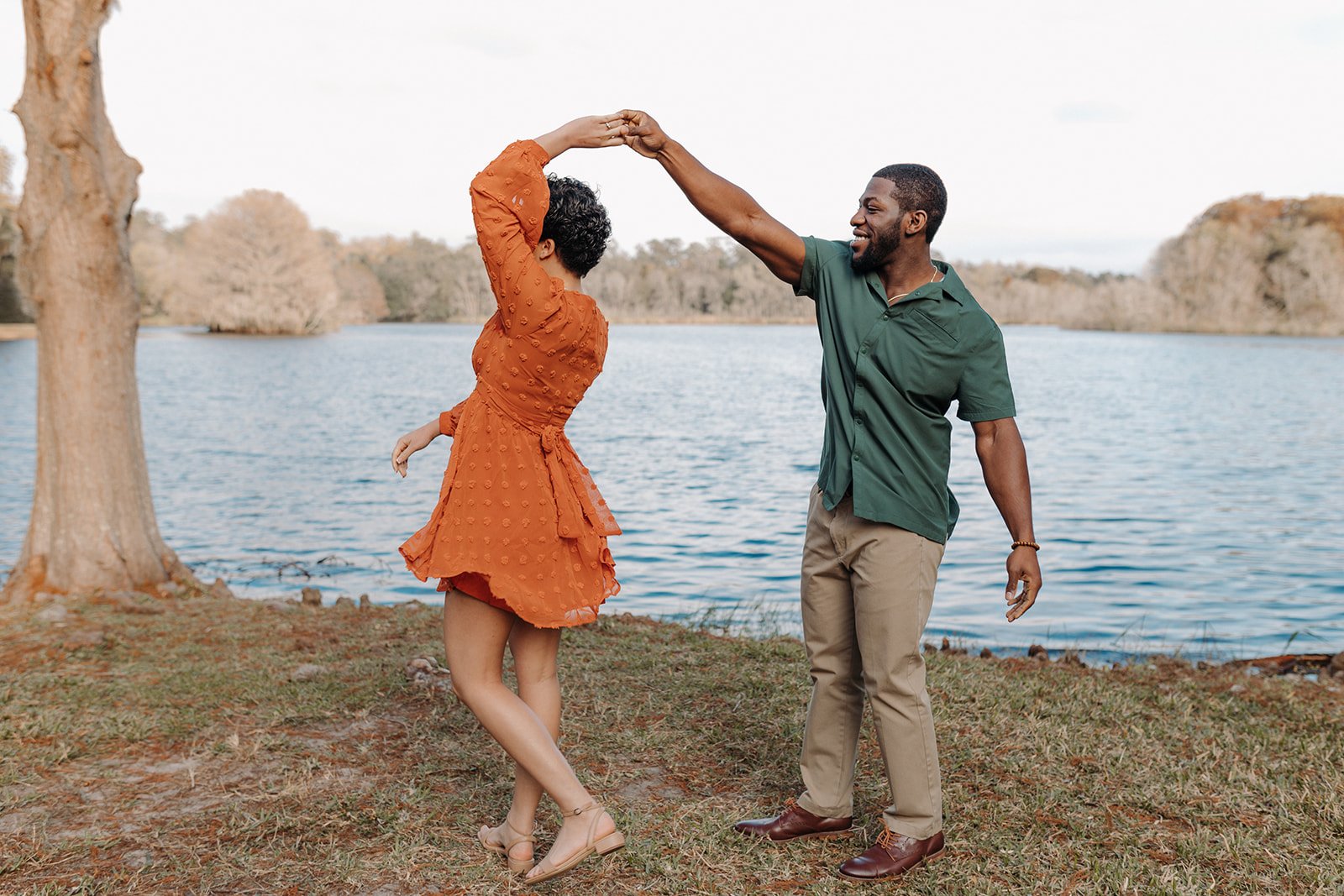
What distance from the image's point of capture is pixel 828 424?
381 centimetres

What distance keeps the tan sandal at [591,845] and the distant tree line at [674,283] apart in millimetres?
57807

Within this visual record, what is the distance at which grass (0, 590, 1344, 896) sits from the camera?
3.54m

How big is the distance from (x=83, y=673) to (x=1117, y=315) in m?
92.7

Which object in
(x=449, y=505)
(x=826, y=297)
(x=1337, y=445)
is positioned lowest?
(x=1337, y=445)

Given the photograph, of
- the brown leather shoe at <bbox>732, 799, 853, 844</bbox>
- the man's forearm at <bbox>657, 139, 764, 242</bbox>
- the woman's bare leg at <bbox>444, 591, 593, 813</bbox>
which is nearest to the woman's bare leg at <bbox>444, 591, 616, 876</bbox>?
the woman's bare leg at <bbox>444, 591, 593, 813</bbox>

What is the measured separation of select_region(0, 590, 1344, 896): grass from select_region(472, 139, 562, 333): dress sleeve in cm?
185

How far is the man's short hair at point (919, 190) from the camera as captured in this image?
3.45 metres

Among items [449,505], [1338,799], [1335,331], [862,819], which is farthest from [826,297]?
[1335,331]

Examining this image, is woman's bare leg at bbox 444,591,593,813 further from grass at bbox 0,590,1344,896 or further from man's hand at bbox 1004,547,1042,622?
man's hand at bbox 1004,547,1042,622

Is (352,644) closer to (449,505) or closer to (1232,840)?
(449,505)

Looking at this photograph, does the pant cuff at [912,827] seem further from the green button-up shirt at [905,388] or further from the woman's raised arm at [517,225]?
the woman's raised arm at [517,225]

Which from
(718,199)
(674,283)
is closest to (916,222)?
(718,199)

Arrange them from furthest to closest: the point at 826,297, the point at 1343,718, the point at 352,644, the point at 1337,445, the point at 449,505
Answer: the point at 1337,445
the point at 352,644
the point at 1343,718
the point at 826,297
the point at 449,505

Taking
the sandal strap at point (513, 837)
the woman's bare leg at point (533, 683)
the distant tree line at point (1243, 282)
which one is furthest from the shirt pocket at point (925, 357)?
the distant tree line at point (1243, 282)
